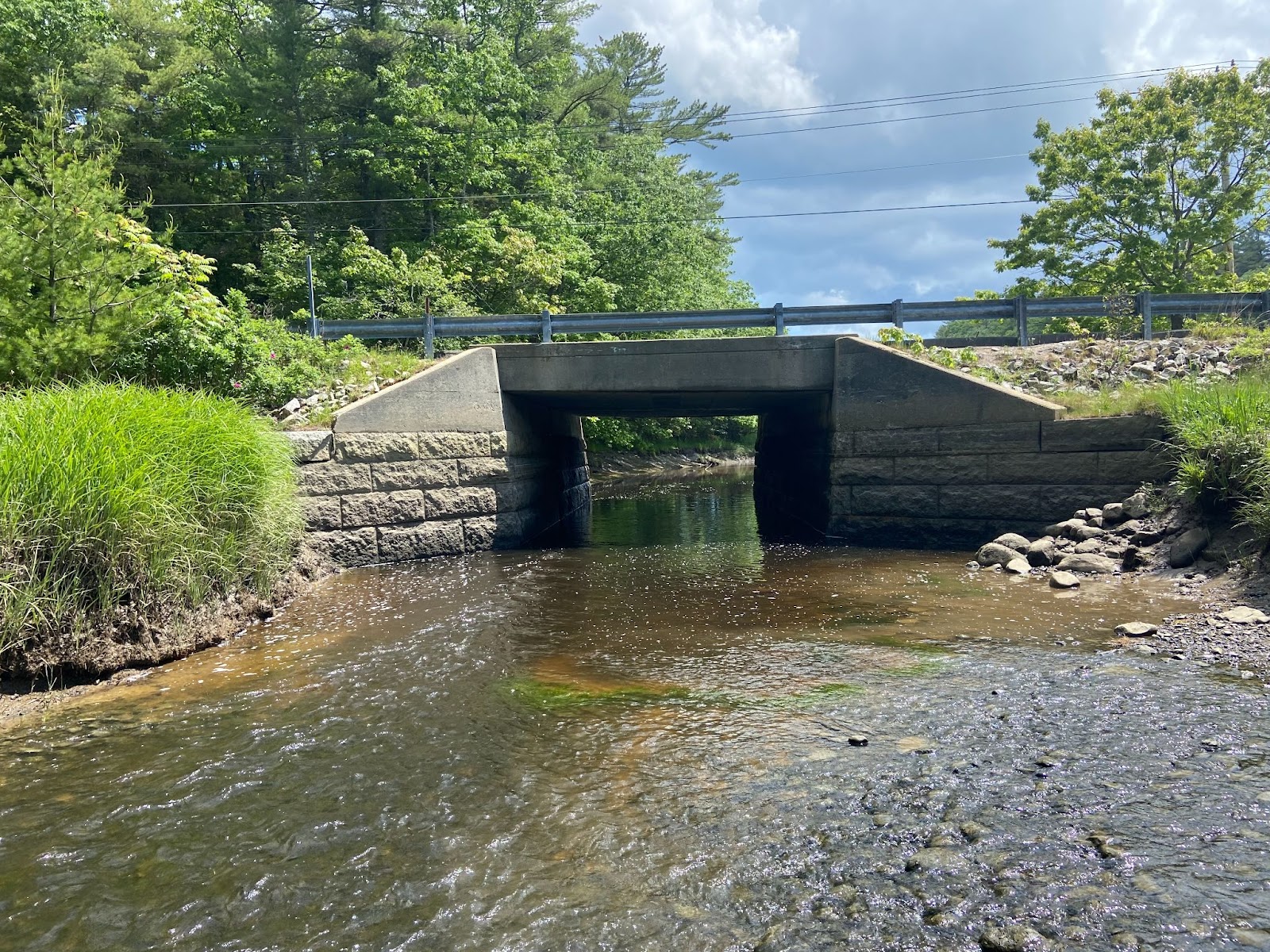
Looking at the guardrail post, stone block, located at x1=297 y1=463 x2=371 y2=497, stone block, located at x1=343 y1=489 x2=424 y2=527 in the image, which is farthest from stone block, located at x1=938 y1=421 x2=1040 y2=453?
stone block, located at x1=297 y1=463 x2=371 y2=497

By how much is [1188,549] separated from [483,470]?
969 cm

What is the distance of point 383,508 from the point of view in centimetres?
1195

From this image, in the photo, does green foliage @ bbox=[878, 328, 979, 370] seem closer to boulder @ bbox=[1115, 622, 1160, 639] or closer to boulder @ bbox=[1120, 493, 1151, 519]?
boulder @ bbox=[1120, 493, 1151, 519]

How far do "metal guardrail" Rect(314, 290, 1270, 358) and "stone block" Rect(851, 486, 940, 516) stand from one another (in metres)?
2.96

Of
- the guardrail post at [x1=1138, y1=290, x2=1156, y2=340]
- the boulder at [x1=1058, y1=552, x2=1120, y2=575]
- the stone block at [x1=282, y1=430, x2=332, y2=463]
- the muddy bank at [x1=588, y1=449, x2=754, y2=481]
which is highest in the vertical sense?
the guardrail post at [x1=1138, y1=290, x2=1156, y2=340]

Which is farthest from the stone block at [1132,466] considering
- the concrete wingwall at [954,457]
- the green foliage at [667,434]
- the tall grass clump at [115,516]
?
the green foliage at [667,434]

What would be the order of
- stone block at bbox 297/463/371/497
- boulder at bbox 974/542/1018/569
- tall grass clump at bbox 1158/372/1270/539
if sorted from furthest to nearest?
stone block at bbox 297/463/371/497 → boulder at bbox 974/542/1018/569 → tall grass clump at bbox 1158/372/1270/539

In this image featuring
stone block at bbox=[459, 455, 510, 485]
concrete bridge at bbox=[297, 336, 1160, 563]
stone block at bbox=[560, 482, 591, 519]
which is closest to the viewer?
concrete bridge at bbox=[297, 336, 1160, 563]

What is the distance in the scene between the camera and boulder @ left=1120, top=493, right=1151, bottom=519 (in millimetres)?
10023

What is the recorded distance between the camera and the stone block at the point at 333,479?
11.2 meters

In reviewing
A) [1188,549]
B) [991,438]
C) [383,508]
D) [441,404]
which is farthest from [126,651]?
[991,438]

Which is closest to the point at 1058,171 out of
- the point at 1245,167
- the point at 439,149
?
the point at 1245,167

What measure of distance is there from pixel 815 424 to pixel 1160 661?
33.1 feet

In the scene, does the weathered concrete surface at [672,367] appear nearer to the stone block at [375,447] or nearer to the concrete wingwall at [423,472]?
the concrete wingwall at [423,472]
